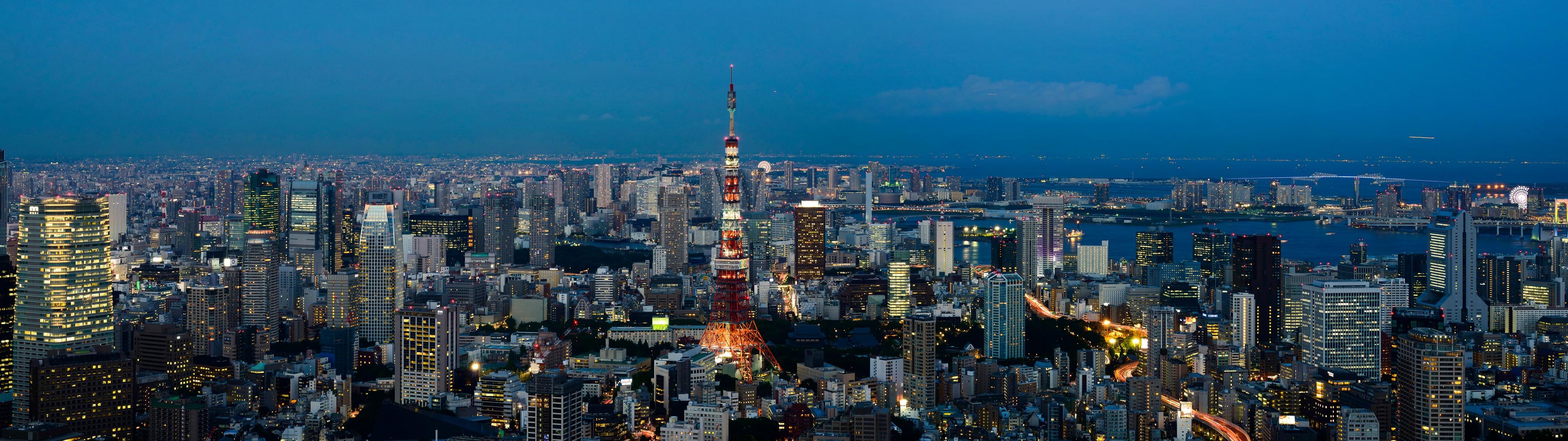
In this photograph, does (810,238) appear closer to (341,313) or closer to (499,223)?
(499,223)

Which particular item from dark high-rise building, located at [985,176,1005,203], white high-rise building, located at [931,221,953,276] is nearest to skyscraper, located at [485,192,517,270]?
white high-rise building, located at [931,221,953,276]

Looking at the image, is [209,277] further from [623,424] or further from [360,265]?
[623,424]

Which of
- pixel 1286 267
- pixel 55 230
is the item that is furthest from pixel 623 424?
pixel 1286 267

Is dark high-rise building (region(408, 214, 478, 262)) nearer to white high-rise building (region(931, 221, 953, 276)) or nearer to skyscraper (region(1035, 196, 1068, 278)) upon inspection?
white high-rise building (region(931, 221, 953, 276))

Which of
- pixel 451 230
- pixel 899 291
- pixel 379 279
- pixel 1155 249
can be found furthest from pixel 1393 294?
pixel 451 230

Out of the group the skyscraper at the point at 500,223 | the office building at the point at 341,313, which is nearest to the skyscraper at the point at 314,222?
the office building at the point at 341,313

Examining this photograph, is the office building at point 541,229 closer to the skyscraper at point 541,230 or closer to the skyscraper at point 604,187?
the skyscraper at point 541,230

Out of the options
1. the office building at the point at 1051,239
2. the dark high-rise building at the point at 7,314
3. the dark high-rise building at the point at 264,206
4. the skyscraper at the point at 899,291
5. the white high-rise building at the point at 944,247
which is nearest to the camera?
the dark high-rise building at the point at 7,314
